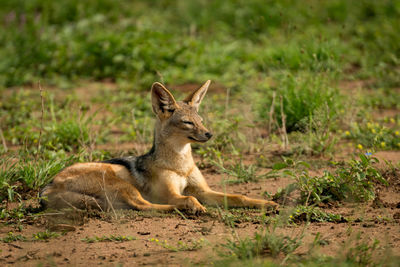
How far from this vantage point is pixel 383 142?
7.10 m

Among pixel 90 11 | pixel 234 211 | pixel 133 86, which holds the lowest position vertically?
pixel 234 211

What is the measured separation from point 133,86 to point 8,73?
2.64 m

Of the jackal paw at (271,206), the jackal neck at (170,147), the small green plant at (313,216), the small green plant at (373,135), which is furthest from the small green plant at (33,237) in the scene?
the small green plant at (373,135)

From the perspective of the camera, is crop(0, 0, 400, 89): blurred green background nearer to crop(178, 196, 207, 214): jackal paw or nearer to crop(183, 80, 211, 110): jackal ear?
crop(183, 80, 211, 110): jackal ear

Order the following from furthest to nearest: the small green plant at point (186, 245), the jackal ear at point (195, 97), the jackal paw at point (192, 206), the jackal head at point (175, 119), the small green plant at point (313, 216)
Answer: the jackal ear at point (195, 97), the jackal head at point (175, 119), the jackal paw at point (192, 206), the small green plant at point (313, 216), the small green plant at point (186, 245)

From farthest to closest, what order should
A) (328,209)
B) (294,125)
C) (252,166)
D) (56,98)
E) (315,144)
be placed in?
(56,98) → (294,125) → (315,144) → (252,166) → (328,209)

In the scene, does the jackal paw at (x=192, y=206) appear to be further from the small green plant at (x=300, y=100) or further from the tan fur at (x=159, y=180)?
the small green plant at (x=300, y=100)

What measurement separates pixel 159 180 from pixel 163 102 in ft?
2.82

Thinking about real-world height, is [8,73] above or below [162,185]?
above

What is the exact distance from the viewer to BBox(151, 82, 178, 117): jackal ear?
5960 millimetres

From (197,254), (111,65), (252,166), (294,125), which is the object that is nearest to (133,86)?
(111,65)

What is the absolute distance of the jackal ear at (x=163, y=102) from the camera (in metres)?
5.96

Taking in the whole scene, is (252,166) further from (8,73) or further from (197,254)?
(8,73)

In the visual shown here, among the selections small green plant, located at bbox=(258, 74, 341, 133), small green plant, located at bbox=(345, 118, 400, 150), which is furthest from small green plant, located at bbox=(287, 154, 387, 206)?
small green plant, located at bbox=(258, 74, 341, 133)
